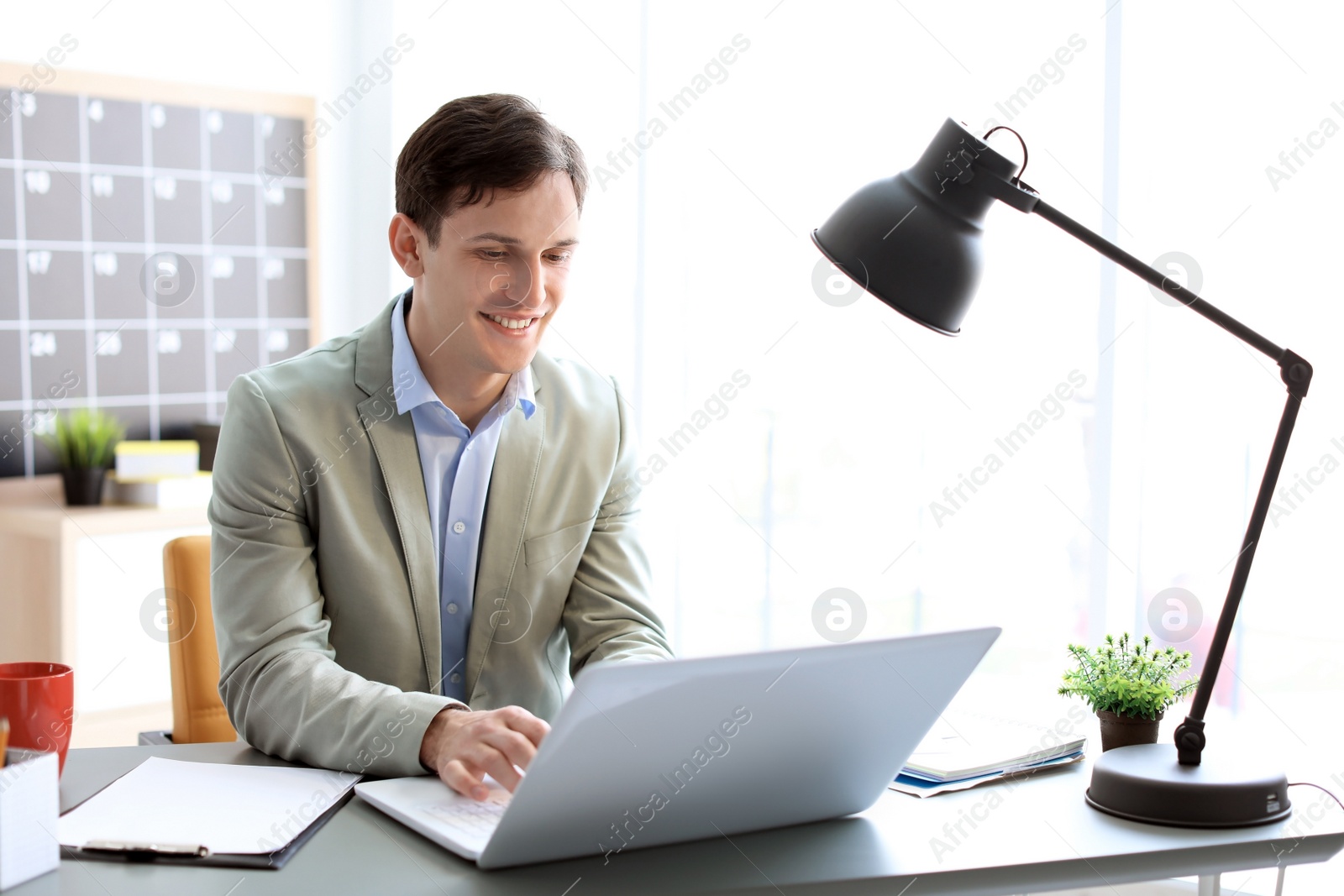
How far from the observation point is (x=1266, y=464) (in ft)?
3.73

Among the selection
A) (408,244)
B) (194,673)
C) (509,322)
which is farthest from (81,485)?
(509,322)

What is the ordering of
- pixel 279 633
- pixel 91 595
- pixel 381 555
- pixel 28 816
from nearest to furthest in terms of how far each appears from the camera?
1. pixel 28 816
2. pixel 279 633
3. pixel 381 555
4. pixel 91 595

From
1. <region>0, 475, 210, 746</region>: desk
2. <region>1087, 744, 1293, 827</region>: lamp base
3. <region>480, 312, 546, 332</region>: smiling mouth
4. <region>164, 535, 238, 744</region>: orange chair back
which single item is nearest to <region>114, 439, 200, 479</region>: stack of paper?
<region>0, 475, 210, 746</region>: desk

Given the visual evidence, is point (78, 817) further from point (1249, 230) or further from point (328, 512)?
point (1249, 230)

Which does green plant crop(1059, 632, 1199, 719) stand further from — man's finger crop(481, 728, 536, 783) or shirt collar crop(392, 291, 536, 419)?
shirt collar crop(392, 291, 536, 419)

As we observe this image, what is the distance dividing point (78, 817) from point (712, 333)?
2504mm

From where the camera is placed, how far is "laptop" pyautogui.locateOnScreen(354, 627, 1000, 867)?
2.88ft

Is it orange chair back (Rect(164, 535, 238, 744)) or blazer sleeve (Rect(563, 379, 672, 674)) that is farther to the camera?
orange chair back (Rect(164, 535, 238, 744))

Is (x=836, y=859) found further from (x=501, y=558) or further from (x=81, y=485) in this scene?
(x=81, y=485)

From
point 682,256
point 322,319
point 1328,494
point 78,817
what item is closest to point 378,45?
point 322,319

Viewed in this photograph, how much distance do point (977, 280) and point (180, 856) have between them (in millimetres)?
851

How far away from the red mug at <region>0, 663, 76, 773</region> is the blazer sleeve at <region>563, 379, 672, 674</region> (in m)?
0.63

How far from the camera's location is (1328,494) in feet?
7.18

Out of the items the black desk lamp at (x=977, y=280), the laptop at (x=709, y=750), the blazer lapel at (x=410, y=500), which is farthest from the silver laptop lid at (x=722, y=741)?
the blazer lapel at (x=410, y=500)
